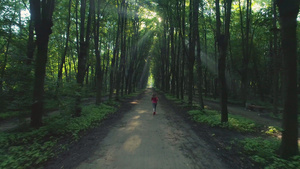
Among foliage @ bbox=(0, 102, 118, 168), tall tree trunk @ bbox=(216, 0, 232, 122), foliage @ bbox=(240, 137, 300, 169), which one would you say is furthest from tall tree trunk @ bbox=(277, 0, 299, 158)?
foliage @ bbox=(0, 102, 118, 168)

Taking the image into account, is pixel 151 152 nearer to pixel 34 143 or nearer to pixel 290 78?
pixel 34 143

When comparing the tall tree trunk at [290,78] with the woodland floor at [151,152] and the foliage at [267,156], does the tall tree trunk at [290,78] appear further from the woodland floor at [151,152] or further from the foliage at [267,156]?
the woodland floor at [151,152]

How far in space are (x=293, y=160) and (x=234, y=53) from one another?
83.7 ft

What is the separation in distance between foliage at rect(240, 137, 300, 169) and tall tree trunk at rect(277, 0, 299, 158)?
0.87 feet

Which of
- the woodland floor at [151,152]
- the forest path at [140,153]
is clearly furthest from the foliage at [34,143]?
the forest path at [140,153]

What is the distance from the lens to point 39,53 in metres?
6.75

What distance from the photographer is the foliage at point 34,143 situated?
159 inches

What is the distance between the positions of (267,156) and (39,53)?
8.86 m

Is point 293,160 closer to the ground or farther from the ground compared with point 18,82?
closer to the ground

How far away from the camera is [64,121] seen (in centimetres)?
673

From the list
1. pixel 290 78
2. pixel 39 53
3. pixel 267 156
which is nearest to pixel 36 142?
pixel 39 53

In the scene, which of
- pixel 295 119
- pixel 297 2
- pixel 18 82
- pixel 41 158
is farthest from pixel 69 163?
pixel 297 2

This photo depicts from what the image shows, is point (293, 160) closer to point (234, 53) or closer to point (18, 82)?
point (18, 82)

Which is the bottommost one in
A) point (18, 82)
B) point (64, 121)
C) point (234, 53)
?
point (64, 121)
